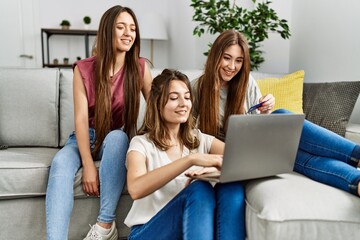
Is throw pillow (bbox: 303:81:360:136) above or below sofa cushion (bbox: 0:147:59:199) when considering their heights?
above

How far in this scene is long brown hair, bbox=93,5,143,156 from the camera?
1443mm

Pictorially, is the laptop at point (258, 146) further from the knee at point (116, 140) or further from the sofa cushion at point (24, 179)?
the sofa cushion at point (24, 179)

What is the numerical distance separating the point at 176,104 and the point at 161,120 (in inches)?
3.1

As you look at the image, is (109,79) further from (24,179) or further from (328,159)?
(328,159)

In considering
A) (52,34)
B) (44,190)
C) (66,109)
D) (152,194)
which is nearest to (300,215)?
(152,194)

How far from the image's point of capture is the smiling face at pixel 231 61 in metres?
1.47

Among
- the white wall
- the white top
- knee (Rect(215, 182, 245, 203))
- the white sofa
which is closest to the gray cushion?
the white sofa

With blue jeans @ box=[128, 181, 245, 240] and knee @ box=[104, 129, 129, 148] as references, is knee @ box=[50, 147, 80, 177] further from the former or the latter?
blue jeans @ box=[128, 181, 245, 240]

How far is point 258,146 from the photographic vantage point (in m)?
0.92

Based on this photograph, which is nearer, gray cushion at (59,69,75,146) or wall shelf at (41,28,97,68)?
gray cushion at (59,69,75,146)

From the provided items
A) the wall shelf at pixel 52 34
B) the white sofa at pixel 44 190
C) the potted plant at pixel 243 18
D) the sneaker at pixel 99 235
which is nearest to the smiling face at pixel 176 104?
the white sofa at pixel 44 190

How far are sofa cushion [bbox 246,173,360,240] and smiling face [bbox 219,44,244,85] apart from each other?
66cm

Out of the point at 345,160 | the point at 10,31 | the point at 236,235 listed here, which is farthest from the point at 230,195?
the point at 10,31

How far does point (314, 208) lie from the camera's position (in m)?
0.89
